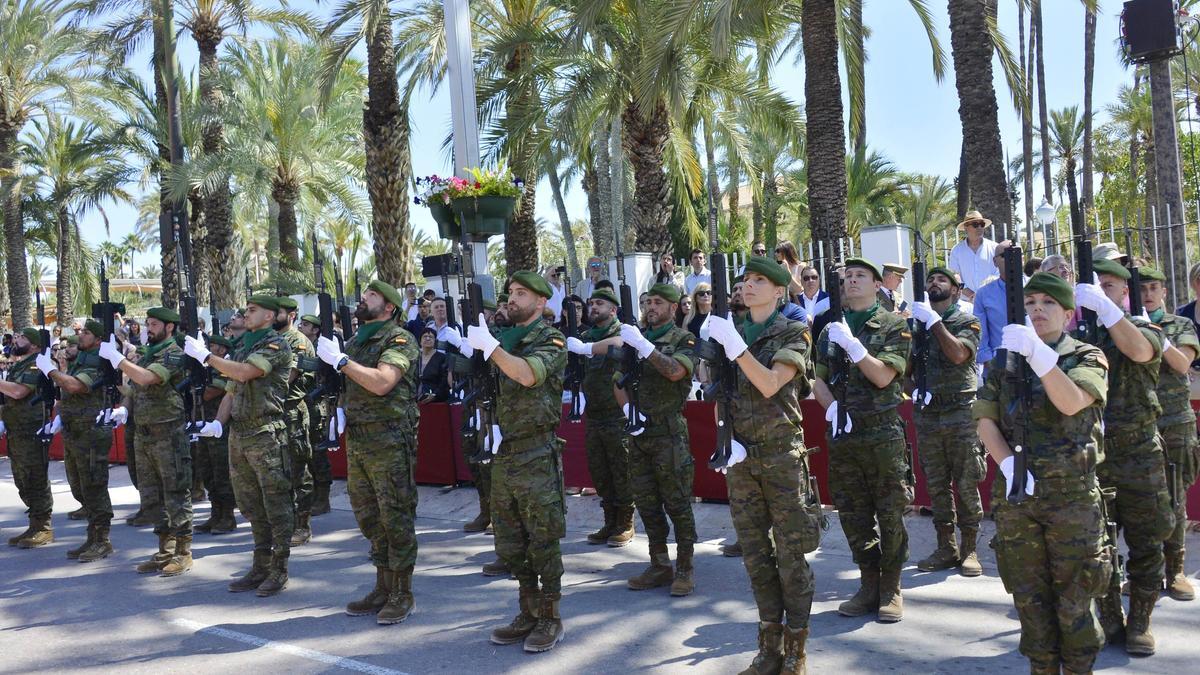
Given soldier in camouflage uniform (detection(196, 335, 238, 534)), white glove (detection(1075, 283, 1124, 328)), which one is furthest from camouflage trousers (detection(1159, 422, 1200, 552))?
soldier in camouflage uniform (detection(196, 335, 238, 534))

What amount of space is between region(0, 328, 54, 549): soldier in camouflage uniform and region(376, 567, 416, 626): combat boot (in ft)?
16.1

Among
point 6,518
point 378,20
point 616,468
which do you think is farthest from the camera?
point 378,20

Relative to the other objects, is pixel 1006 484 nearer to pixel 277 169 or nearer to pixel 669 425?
→ pixel 669 425

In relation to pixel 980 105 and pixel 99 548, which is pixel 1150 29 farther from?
pixel 99 548

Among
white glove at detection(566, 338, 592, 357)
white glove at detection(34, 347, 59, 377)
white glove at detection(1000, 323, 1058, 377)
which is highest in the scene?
white glove at detection(34, 347, 59, 377)

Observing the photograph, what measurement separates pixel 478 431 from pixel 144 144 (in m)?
22.9

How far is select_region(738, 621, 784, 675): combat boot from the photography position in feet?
15.9

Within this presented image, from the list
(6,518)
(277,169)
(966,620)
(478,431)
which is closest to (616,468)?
(478,431)

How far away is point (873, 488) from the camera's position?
5.79 m

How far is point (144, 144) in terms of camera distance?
84.0ft

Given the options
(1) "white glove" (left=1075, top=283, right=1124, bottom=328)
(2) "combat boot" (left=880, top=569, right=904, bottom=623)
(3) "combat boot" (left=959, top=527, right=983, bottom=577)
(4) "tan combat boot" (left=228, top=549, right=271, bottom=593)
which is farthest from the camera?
(4) "tan combat boot" (left=228, top=549, right=271, bottom=593)

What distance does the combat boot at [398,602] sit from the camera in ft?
20.3

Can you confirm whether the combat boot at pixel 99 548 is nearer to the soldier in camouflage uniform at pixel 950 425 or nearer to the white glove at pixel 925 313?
the soldier in camouflage uniform at pixel 950 425

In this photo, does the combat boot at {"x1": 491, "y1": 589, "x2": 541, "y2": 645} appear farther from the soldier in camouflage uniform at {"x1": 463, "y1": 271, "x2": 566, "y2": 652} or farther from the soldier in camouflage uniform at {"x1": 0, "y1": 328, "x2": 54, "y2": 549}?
the soldier in camouflage uniform at {"x1": 0, "y1": 328, "x2": 54, "y2": 549}
